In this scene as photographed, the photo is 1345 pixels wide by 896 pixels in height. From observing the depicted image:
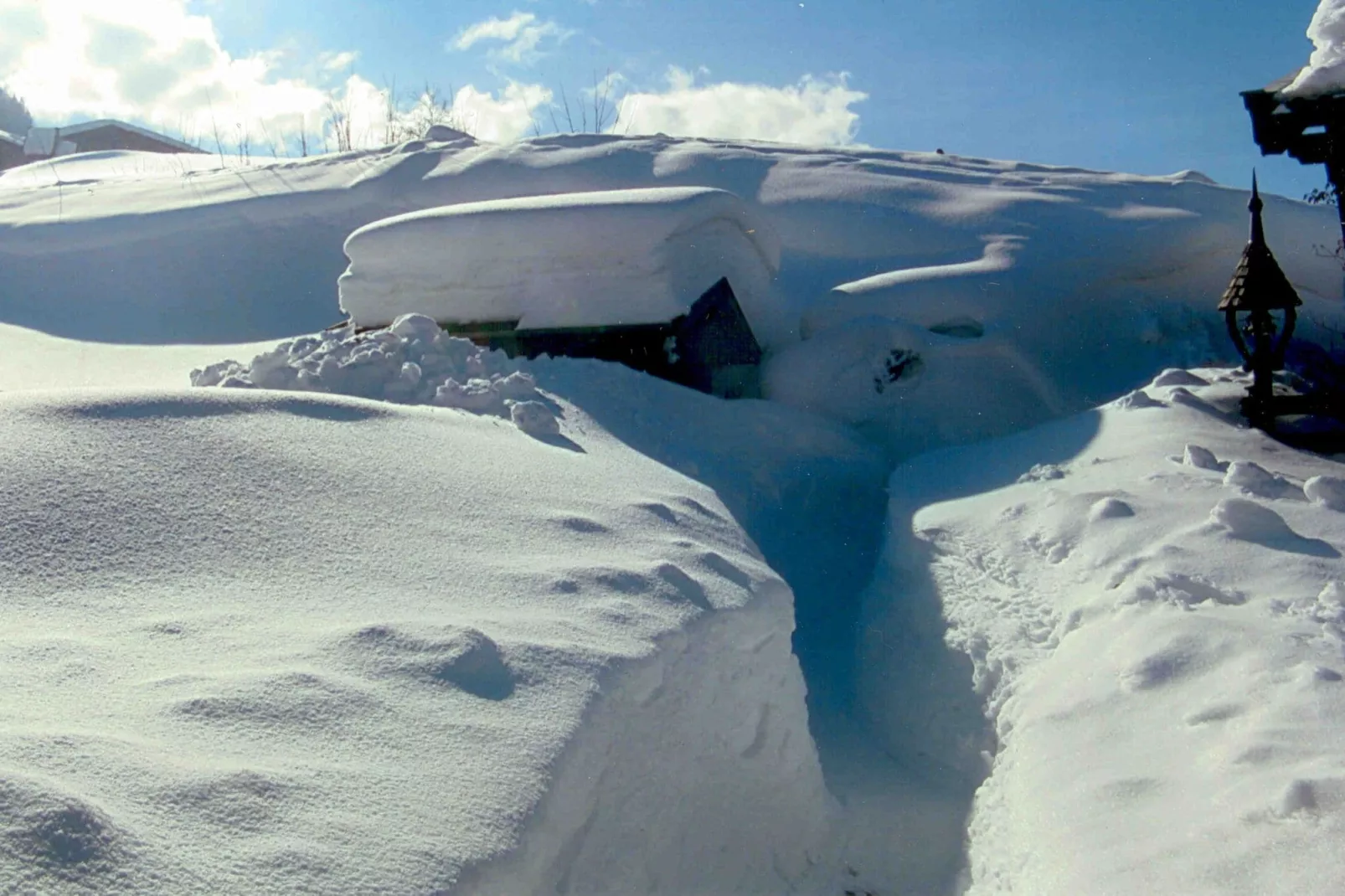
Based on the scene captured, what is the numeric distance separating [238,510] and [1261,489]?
14.0ft

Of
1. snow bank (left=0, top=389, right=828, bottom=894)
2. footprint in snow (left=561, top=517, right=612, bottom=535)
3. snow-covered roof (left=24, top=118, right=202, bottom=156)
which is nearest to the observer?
snow bank (left=0, top=389, right=828, bottom=894)

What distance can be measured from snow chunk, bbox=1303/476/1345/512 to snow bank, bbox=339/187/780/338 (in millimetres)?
3948

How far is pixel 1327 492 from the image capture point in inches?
190

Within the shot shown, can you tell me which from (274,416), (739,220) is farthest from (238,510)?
(739,220)

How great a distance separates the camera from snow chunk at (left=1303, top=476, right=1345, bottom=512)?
15.6ft

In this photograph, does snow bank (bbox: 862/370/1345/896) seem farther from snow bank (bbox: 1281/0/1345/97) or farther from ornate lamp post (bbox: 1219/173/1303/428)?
snow bank (bbox: 1281/0/1345/97)

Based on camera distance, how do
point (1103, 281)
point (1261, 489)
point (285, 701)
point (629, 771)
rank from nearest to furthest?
point (285, 701)
point (629, 771)
point (1261, 489)
point (1103, 281)

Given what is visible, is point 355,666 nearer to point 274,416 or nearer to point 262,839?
point 262,839

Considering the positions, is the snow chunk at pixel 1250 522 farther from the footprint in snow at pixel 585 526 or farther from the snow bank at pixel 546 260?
the snow bank at pixel 546 260

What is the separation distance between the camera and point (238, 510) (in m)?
3.25

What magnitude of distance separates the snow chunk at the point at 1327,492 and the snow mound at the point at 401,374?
11.1ft

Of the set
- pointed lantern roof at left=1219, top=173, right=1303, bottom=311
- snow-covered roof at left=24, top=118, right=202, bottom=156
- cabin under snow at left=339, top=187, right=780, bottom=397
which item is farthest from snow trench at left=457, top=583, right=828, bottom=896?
snow-covered roof at left=24, top=118, right=202, bottom=156

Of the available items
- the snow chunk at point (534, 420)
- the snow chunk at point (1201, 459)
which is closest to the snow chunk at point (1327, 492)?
the snow chunk at point (1201, 459)

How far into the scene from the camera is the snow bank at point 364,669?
183cm
